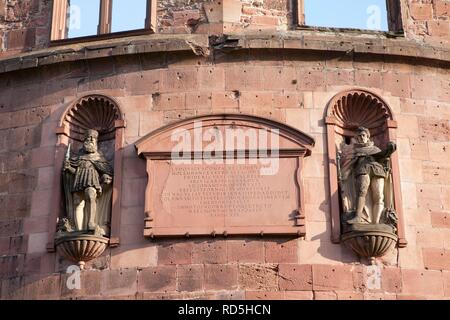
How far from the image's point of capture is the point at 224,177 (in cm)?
1284

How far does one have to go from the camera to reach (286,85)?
13609 mm

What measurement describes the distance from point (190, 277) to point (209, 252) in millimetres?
429

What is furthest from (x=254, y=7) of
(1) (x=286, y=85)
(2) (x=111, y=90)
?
(2) (x=111, y=90)

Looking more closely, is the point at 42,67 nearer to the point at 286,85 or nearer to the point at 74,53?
the point at 74,53

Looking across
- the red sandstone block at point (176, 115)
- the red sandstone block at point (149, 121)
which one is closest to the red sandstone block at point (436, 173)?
the red sandstone block at point (176, 115)

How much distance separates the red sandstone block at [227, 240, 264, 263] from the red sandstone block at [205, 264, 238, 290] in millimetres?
140

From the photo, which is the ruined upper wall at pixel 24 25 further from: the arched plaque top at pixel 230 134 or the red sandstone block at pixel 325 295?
the red sandstone block at pixel 325 295

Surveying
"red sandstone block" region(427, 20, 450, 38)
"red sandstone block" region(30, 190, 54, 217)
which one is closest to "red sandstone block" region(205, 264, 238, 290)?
"red sandstone block" region(30, 190, 54, 217)

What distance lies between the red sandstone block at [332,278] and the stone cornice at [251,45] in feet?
11.3

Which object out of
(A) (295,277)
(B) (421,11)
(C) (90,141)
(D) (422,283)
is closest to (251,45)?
(C) (90,141)

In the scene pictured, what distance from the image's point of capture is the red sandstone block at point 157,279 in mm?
12305

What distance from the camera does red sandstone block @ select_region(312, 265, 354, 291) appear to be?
12242 millimetres

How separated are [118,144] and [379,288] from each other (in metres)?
4.26

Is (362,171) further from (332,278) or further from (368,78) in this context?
(368,78)
